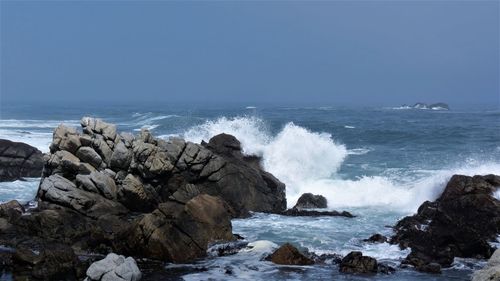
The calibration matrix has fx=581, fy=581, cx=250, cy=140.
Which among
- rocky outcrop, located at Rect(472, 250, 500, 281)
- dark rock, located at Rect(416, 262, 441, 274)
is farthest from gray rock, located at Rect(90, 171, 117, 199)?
rocky outcrop, located at Rect(472, 250, 500, 281)

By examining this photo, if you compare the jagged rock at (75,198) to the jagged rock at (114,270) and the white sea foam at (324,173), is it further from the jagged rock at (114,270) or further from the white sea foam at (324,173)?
the white sea foam at (324,173)

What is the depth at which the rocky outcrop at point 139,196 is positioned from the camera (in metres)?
19.0

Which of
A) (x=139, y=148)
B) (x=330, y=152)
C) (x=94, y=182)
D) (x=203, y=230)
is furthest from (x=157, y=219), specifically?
(x=330, y=152)

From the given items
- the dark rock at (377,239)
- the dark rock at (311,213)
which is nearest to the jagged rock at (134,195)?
the dark rock at (311,213)

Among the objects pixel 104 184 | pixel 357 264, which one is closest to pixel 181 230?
pixel 104 184

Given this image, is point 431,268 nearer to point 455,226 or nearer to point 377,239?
point 455,226

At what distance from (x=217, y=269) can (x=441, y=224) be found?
8.64 m

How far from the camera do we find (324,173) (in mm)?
35469

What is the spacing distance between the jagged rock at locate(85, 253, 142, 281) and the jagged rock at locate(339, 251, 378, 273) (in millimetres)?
6001

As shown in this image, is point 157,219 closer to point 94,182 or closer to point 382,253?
point 94,182

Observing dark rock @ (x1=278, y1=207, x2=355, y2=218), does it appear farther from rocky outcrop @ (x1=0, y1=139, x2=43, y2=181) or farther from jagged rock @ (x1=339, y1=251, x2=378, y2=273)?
rocky outcrop @ (x1=0, y1=139, x2=43, y2=181)

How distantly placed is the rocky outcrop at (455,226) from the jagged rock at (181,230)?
638 cm

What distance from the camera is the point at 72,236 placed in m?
19.7

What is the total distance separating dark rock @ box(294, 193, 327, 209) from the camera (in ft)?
91.1
